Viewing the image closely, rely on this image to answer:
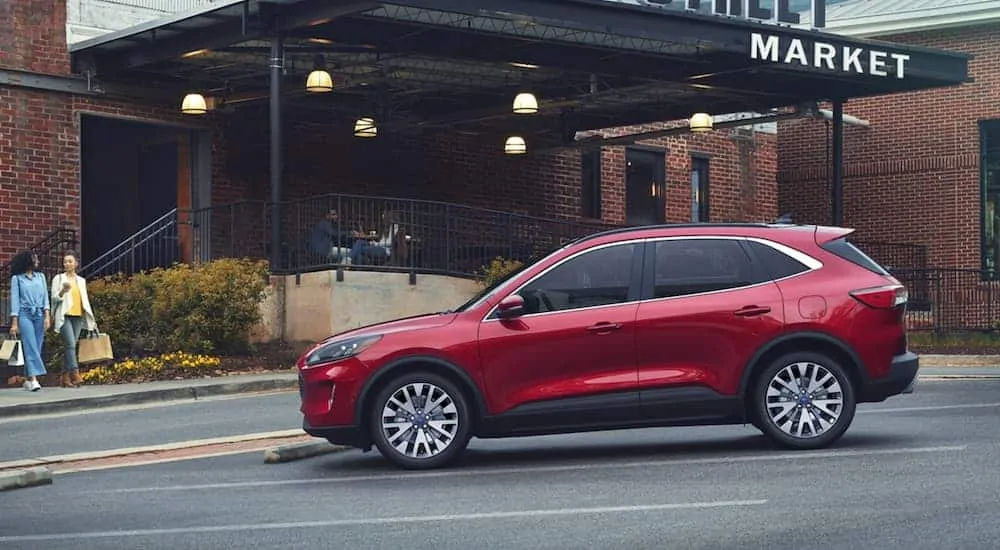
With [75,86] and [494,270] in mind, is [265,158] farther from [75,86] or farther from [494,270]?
[494,270]

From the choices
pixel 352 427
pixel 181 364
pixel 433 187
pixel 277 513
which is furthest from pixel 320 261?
pixel 277 513

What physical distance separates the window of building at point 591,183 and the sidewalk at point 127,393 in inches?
542

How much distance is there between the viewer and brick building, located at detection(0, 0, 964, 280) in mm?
24359

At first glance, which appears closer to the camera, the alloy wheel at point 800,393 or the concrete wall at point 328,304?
the alloy wheel at point 800,393

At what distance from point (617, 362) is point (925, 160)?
2504 cm

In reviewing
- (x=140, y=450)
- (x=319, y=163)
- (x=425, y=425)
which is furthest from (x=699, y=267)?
(x=319, y=163)

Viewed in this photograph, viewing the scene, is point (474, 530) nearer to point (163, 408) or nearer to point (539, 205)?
point (163, 408)

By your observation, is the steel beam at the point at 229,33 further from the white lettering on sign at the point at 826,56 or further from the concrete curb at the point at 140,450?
the concrete curb at the point at 140,450

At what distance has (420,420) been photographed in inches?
473

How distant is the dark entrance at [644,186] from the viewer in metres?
34.7

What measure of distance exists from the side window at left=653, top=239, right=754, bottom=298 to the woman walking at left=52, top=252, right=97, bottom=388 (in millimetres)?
10403

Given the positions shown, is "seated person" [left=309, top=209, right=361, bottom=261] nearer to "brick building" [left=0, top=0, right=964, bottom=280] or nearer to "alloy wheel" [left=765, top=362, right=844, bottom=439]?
"brick building" [left=0, top=0, right=964, bottom=280]

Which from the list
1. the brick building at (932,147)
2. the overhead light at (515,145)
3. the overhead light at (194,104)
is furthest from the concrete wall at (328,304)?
the brick building at (932,147)

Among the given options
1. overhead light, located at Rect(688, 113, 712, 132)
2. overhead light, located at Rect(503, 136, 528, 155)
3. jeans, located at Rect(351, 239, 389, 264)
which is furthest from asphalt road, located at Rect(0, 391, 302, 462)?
overhead light, located at Rect(503, 136, 528, 155)
